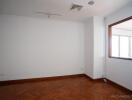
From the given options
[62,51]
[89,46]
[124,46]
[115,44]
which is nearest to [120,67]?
[89,46]

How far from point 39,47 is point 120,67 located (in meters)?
2.77

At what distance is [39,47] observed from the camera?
11.6 ft

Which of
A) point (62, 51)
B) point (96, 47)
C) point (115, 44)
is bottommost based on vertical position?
point (62, 51)

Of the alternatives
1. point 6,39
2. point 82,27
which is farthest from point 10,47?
point 82,27

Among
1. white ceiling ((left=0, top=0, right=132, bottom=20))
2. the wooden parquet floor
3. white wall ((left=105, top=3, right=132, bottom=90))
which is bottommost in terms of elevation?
the wooden parquet floor

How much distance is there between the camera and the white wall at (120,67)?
2.52m

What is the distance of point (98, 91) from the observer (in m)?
2.69

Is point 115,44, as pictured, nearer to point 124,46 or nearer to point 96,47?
point 124,46

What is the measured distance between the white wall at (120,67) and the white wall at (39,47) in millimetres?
1139

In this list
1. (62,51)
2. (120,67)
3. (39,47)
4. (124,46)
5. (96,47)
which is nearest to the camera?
(120,67)

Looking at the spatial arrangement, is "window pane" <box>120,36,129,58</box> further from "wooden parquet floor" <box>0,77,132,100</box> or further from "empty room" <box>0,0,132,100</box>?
"wooden parquet floor" <box>0,77,132,100</box>

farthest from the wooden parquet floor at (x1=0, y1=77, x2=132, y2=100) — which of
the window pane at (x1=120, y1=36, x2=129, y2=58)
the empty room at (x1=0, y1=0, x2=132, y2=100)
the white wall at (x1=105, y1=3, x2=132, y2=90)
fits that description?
the window pane at (x1=120, y1=36, x2=129, y2=58)

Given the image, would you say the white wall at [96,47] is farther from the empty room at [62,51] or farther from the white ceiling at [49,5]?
the white ceiling at [49,5]

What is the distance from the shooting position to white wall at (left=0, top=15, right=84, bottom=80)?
3236 mm
